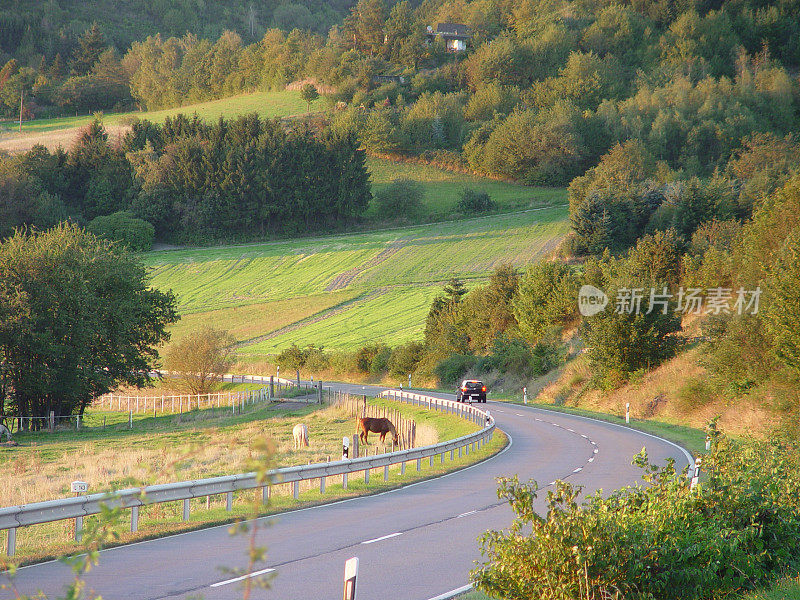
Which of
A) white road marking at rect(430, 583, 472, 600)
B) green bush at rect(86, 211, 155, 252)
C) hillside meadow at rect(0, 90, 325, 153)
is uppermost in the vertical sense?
hillside meadow at rect(0, 90, 325, 153)

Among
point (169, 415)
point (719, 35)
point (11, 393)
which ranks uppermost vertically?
point (719, 35)

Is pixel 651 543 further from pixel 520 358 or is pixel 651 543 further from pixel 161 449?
pixel 520 358

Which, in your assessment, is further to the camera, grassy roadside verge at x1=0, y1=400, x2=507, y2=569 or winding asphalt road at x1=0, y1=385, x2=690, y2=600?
grassy roadside verge at x1=0, y1=400, x2=507, y2=569

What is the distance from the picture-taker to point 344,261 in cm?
8388

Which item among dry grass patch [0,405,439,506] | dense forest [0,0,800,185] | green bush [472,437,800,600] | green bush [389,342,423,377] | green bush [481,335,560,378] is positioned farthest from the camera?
dense forest [0,0,800,185]

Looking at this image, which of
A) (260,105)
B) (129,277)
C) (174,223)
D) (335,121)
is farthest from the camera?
(260,105)

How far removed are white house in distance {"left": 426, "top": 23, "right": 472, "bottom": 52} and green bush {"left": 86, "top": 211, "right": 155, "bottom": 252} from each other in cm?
9379

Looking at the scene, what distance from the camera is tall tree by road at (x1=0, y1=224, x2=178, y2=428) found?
3819 cm

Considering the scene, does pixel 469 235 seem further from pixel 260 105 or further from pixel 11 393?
pixel 260 105

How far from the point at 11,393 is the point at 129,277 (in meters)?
8.07

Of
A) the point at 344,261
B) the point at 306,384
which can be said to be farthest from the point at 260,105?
the point at 306,384

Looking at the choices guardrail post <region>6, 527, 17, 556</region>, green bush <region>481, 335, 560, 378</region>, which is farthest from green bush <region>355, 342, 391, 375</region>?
guardrail post <region>6, 527, 17, 556</region>

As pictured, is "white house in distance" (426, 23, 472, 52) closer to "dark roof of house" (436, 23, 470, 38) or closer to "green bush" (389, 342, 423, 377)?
"dark roof of house" (436, 23, 470, 38)

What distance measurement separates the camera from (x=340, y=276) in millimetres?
79812
